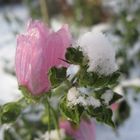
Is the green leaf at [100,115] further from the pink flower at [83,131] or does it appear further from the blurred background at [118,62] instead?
the blurred background at [118,62]

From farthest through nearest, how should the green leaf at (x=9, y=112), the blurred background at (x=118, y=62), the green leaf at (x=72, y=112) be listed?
the blurred background at (x=118, y=62) → the green leaf at (x=9, y=112) → the green leaf at (x=72, y=112)

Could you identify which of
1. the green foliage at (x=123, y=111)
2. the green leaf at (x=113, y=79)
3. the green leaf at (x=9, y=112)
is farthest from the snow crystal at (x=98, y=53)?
the green foliage at (x=123, y=111)

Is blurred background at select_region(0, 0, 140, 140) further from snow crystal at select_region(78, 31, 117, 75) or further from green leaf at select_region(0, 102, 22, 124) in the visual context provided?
snow crystal at select_region(78, 31, 117, 75)

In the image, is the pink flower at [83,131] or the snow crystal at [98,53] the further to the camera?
the pink flower at [83,131]

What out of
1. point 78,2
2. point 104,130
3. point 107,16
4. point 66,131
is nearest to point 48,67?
point 66,131

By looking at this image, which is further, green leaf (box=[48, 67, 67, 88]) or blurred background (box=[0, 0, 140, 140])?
blurred background (box=[0, 0, 140, 140])

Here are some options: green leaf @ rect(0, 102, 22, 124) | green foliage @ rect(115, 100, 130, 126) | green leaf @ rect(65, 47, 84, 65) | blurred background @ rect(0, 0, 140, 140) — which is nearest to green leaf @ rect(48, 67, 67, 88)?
green leaf @ rect(65, 47, 84, 65)

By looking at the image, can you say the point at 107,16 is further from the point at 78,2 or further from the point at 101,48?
the point at 101,48
